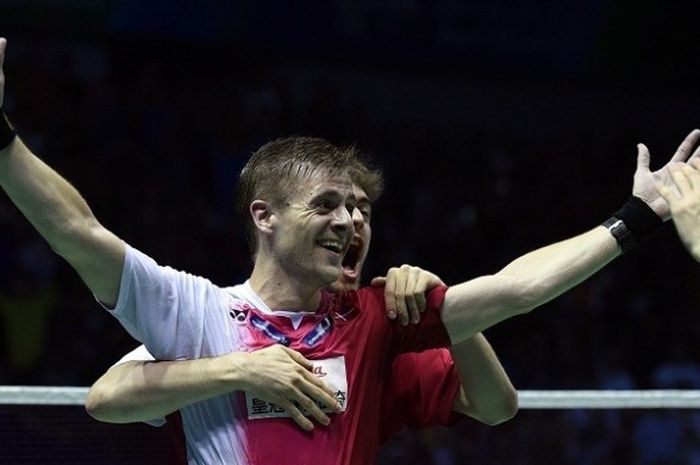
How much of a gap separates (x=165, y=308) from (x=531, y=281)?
3.38 feet

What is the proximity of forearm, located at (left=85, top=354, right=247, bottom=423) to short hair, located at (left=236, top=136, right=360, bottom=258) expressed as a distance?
55 centimetres

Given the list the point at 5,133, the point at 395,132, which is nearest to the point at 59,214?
the point at 5,133

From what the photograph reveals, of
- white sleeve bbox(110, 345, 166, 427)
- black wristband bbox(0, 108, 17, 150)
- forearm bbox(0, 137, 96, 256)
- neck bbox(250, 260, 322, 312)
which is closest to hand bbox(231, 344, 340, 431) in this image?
neck bbox(250, 260, 322, 312)

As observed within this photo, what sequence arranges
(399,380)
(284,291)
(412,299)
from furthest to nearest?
1. (399,380)
2. (284,291)
3. (412,299)

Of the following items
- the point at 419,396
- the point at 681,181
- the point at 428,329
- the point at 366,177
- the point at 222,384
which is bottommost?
the point at 419,396

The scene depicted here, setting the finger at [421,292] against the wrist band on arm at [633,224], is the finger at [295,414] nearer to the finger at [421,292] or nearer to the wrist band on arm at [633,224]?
the finger at [421,292]

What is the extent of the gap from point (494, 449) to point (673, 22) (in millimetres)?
6641

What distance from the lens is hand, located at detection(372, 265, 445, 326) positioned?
379 cm

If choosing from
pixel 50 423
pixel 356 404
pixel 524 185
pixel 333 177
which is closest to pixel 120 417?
pixel 356 404

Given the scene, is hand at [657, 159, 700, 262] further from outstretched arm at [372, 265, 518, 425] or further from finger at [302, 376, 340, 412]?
finger at [302, 376, 340, 412]

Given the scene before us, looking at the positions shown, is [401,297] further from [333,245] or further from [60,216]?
[60,216]

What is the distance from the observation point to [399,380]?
412cm

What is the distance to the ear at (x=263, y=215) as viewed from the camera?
3.93 m

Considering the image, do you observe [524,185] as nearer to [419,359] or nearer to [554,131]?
[554,131]
